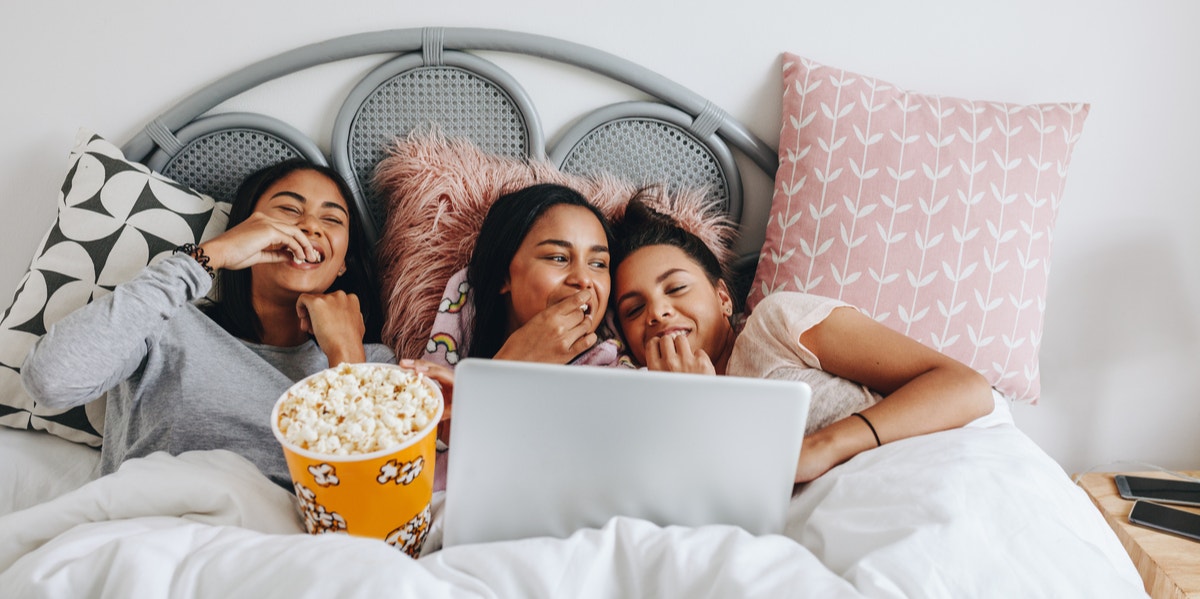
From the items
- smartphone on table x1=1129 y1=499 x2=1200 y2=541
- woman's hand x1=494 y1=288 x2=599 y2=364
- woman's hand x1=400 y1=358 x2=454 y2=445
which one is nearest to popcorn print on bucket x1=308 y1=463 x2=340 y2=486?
woman's hand x1=400 y1=358 x2=454 y2=445

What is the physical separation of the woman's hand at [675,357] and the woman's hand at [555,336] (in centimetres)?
13

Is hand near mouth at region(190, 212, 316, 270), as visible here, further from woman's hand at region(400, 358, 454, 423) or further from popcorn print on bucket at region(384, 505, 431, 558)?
popcorn print on bucket at region(384, 505, 431, 558)

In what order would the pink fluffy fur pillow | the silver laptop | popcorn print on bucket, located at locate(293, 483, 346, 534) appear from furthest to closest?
the pink fluffy fur pillow
popcorn print on bucket, located at locate(293, 483, 346, 534)
the silver laptop

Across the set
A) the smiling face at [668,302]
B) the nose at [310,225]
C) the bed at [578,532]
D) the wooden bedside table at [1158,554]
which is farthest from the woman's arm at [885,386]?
the nose at [310,225]

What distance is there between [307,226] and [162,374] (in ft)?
1.16

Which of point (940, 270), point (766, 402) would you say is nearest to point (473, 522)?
point (766, 402)

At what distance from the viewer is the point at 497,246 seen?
4.40 feet

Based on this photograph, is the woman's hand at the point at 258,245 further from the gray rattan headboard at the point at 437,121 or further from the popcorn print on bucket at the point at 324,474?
the popcorn print on bucket at the point at 324,474

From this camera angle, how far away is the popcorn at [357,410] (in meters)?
0.78

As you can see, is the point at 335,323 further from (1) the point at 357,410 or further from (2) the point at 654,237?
(2) the point at 654,237

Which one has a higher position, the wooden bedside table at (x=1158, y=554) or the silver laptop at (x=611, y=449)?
the silver laptop at (x=611, y=449)

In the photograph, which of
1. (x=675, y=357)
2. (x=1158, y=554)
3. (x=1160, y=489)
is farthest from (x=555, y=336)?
(x=1160, y=489)

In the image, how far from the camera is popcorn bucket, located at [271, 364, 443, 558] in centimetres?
78

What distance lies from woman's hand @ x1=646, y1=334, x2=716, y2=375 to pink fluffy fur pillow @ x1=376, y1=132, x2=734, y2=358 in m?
0.39
